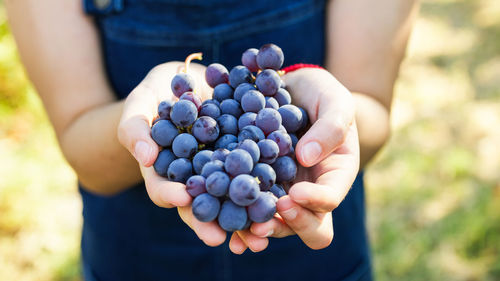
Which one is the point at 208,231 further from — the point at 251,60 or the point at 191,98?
the point at 251,60

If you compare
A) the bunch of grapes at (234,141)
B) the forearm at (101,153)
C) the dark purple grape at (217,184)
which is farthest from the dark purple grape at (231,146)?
the forearm at (101,153)

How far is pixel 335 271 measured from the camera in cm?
151

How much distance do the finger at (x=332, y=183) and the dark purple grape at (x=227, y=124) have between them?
0.21m

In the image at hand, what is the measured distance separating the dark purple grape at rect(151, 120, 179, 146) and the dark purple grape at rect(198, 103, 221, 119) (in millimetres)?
84

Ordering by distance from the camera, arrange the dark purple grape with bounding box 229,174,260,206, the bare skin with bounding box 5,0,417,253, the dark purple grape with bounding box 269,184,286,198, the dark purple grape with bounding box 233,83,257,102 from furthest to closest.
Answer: the bare skin with bounding box 5,0,417,253 < the dark purple grape with bounding box 233,83,257,102 < the dark purple grape with bounding box 269,184,286,198 < the dark purple grape with bounding box 229,174,260,206

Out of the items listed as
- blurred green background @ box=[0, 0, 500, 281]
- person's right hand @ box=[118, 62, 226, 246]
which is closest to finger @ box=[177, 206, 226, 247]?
person's right hand @ box=[118, 62, 226, 246]

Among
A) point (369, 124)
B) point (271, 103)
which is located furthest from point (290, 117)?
point (369, 124)

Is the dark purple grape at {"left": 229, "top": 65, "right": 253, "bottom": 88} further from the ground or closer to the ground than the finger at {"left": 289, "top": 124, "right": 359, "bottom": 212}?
further from the ground

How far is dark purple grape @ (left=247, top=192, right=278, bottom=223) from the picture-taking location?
87 centimetres

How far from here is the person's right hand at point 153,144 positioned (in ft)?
2.89

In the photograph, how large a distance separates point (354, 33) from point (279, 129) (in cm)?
52

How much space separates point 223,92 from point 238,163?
26 centimetres

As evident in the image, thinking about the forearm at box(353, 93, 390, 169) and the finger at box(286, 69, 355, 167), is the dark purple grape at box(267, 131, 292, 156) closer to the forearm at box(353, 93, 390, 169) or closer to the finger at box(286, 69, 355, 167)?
the finger at box(286, 69, 355, 167)

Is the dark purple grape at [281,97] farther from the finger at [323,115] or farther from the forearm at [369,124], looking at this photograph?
the forearm at [369,124]
